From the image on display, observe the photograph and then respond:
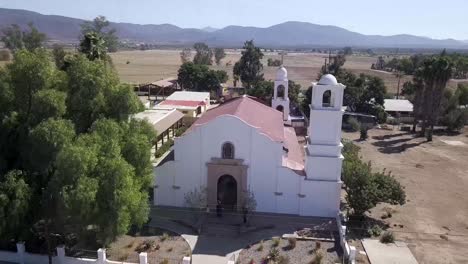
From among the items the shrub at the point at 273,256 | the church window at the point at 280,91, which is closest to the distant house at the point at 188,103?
the church window at the point at 280,91

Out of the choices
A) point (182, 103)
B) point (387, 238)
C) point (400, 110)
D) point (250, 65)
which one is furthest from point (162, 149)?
point (250, 65)

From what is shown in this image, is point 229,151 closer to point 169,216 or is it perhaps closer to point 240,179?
point 240,179

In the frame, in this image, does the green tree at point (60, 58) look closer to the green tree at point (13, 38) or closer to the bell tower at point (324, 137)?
the bell tower at point (324, 137)

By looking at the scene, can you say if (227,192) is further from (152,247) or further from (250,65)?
(250,65)

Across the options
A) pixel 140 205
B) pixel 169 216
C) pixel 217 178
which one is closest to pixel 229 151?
pixel 217 178

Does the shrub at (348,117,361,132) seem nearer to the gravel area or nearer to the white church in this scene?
the white church
